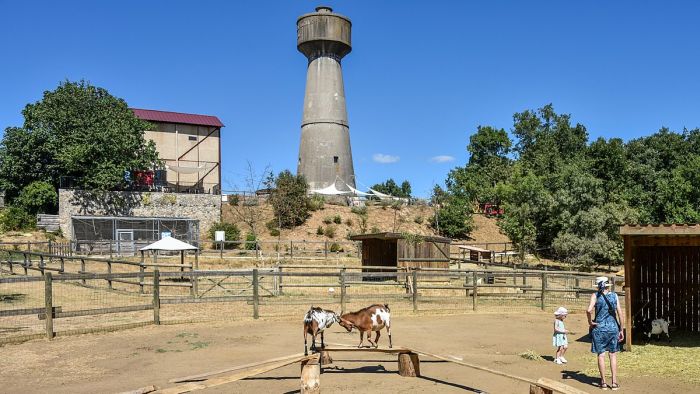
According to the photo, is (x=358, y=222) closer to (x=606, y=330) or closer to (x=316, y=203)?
(x=316, y=203)

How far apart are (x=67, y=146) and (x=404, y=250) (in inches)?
1174

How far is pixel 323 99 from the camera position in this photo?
2206 inches

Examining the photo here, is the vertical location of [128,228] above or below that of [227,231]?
above

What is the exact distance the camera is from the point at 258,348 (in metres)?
12.1

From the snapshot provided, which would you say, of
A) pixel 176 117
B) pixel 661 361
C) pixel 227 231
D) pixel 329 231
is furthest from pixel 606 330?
pixel 176 117

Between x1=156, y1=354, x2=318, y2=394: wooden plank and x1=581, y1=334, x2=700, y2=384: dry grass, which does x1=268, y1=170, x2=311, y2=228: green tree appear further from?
x1=156, y1=354, x2=318, y2=394: wooden plank

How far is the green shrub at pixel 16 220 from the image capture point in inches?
1629

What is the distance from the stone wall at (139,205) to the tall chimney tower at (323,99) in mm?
10317

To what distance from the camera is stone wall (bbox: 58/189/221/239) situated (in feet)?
146

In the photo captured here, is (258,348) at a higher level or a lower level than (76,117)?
lower

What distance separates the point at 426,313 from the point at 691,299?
6875 millimetres

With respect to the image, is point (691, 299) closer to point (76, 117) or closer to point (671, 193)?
point (671, 193)

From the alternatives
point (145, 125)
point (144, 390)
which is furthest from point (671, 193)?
point (144, 390)

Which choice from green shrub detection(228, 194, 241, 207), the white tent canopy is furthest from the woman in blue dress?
green shrub detection(228, 194, 241, 207)
